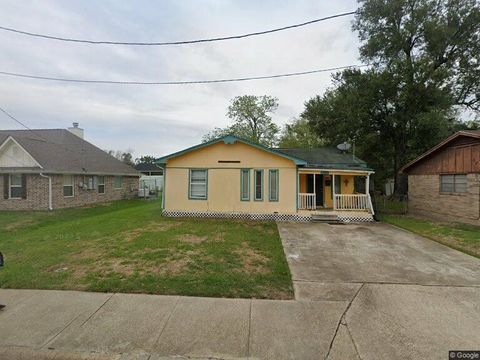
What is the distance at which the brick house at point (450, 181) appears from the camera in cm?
1147

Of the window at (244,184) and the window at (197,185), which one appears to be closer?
the window at (244,184)

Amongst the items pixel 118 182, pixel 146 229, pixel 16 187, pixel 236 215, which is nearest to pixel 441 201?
pixel 236 215

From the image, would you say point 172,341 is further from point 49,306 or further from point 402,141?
point 402,141

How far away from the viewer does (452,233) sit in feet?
31.8

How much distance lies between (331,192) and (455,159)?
5882 mm

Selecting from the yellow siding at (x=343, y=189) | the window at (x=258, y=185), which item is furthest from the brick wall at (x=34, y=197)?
the yellow siding at (x=343, y=189)

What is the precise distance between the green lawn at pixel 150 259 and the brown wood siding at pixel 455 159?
9.44m

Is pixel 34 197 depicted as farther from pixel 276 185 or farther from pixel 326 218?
pixel 326 218

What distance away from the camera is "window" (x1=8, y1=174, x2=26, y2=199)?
47.8ft

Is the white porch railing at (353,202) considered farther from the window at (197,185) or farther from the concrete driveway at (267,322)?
the concrete driveway at (267,322)

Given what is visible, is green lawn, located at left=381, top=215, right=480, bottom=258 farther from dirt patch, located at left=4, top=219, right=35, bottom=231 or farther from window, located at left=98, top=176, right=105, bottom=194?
window, located at left=98, top=176, right=105, bottom=194

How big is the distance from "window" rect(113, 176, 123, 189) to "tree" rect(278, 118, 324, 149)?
21557 mm

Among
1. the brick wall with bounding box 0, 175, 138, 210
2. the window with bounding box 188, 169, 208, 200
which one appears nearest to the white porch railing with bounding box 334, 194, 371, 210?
the window with bounding box 188, 169, 208, 200

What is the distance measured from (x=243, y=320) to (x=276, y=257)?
294cm
